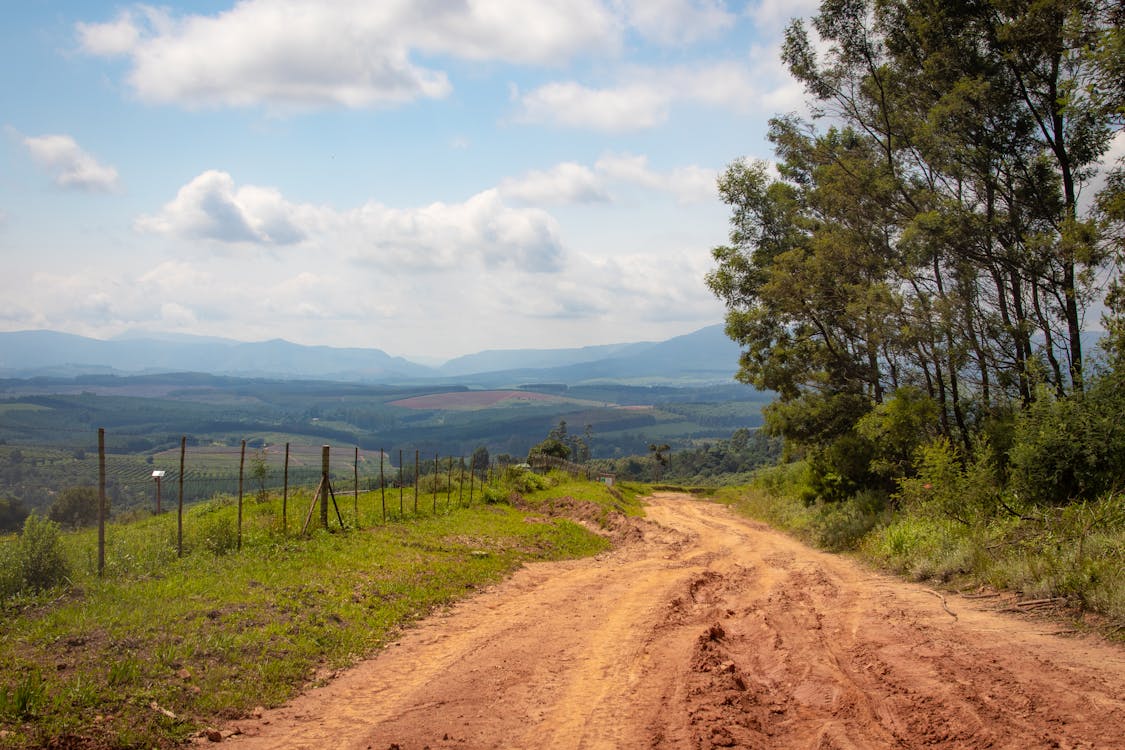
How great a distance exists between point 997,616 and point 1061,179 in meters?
14.5

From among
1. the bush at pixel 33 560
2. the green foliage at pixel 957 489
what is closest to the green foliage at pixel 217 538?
the bush at pixel 33 560

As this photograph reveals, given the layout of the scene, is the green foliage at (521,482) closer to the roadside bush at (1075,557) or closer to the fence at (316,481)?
the fence at (316,481)

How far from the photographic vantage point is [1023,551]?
11.5 m

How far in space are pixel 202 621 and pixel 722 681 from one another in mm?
6657

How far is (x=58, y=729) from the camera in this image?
5.60 meters

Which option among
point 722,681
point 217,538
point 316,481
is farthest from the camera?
point 316,481

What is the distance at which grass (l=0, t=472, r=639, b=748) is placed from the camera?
610cm

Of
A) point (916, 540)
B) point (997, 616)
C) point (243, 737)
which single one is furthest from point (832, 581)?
point (243, 737)

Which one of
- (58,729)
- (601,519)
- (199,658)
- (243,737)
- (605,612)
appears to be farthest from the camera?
(601,519)

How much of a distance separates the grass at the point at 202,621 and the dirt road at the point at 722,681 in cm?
60

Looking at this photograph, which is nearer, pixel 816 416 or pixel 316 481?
pixel 816 416

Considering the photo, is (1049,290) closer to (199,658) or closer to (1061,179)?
(1061,179)

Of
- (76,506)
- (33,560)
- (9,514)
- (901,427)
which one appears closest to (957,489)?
(901,427)

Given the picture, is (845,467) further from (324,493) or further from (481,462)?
(481,462)
